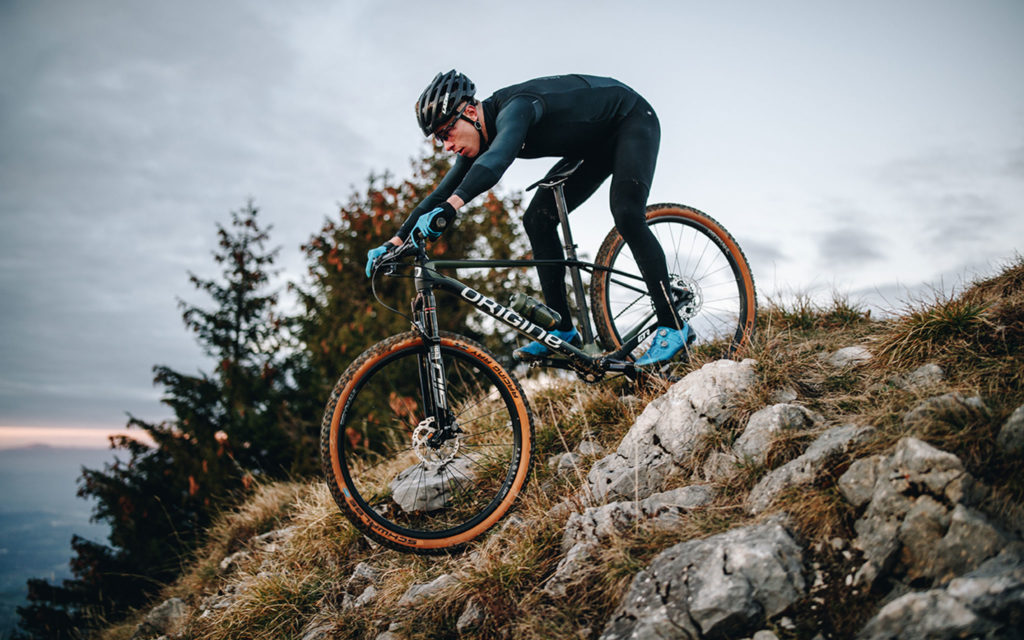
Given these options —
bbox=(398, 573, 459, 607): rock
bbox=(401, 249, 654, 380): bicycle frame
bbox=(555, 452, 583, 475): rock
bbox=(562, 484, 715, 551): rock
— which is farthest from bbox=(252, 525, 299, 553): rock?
bbox=(562, 484, 715, 551): rock

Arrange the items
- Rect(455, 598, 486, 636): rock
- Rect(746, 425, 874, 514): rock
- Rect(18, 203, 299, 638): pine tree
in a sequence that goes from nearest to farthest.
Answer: Rect(746, 425, 874, 514): rock, Rect(455, 598, 486, 636): rock, Rect(18, 203, 299, 638): pine tree

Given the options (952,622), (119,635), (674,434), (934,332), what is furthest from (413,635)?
(119,635)

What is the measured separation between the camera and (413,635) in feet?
8.70

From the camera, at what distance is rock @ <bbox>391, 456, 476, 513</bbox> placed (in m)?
3.87

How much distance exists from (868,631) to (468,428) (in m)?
3.51

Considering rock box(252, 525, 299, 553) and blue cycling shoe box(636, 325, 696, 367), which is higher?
blue cycling shoe box(636, 325, 696, 367)

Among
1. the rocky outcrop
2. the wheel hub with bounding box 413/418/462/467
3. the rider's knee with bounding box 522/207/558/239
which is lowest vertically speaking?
the rocky outcrop

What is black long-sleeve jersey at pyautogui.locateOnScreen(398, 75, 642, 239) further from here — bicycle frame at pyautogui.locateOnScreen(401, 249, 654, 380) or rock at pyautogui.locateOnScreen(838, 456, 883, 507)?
rock at pyautogui.locateOnScreen(838, 456, 883, 507)

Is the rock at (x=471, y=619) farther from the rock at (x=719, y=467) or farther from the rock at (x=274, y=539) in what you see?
the rock at (x=274, y=539)

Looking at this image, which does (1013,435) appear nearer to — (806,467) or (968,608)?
(806,467)

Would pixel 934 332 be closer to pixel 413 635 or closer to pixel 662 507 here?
pixel 662 507

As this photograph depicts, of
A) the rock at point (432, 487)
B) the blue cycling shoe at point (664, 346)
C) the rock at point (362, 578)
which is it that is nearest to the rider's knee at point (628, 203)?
the blue cycling shoe at point (664, 346)

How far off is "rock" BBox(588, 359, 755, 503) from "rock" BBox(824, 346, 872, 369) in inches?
25.0

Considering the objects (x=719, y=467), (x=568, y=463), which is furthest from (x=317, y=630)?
(x=719, y=467)
